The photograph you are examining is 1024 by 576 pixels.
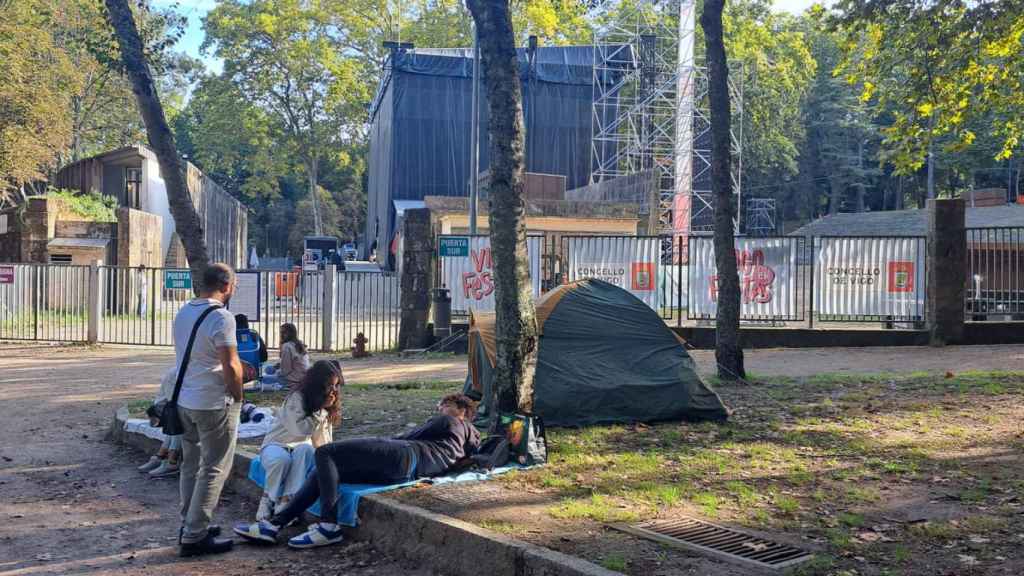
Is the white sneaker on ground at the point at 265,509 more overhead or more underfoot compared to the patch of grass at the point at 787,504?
more underfoot

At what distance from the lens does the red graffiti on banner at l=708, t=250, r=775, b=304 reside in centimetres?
1836

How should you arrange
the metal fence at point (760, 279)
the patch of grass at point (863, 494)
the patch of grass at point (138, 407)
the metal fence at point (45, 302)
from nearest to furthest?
the patch of grass at point (863, 494), the patch of grass at point (138, 407), the metal fence at point (760, 279), the metal fence at point (45, 302)

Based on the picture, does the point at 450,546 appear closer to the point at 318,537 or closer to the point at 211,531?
the point at 318,537

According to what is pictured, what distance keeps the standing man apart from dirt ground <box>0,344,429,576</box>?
1.07ft

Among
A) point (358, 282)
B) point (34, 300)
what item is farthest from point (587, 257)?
point (34, 300)

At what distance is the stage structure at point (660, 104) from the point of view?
124 ft

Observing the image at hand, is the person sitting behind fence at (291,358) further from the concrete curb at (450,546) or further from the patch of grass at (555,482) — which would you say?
the concrete curb at (450,546)

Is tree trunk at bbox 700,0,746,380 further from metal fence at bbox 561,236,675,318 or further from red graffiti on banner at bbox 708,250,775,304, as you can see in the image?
metal fence at bbox 561,236,675,318

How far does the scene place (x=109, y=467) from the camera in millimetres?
8625

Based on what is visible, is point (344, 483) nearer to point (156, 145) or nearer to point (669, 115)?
point (156, 145)

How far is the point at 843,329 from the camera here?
17.8 meters

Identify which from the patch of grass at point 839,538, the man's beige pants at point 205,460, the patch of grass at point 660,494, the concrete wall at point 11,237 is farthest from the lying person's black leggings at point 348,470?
the concrete wall at point 11,237

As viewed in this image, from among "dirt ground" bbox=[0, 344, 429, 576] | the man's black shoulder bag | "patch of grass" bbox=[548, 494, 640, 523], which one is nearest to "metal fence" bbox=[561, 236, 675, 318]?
"dirt ground" bbox=[0, 344, 429, 576]

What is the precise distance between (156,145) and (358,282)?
8.45m
